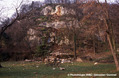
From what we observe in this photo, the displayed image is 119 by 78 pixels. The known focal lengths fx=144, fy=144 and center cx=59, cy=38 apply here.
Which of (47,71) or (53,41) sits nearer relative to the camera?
(47,71)

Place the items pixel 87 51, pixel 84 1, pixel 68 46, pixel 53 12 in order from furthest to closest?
pixel 53 12 < pixel 68 46 < pixel 87 51 < pixel 84 1

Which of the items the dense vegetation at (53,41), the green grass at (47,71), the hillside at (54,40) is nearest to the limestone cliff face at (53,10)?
the hillside at (54,40)

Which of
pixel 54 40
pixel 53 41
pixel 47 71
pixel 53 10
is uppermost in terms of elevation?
pixel 53 10

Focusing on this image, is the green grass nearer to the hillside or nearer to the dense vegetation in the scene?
the dense vegetation

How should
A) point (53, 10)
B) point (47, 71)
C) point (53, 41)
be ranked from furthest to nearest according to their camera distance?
1. point (53, 10)
2. point (53, 41)
3. point (47, 71)

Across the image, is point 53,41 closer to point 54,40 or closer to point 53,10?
point 54,40

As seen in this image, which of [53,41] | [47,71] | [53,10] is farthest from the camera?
[53,10]

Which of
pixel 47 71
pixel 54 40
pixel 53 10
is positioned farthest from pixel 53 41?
pixel 47 71

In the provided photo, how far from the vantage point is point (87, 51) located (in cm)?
4153

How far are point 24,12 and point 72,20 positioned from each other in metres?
21.8

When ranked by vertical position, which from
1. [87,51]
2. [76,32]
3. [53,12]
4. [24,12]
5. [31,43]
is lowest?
[87,51]

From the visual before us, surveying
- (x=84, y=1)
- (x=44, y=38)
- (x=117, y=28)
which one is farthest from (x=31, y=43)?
(x=84, y=1)

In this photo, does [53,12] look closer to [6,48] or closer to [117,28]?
[6,48]

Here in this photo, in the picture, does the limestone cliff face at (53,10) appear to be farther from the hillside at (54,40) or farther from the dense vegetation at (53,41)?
the dense vegetation at (53,41)
